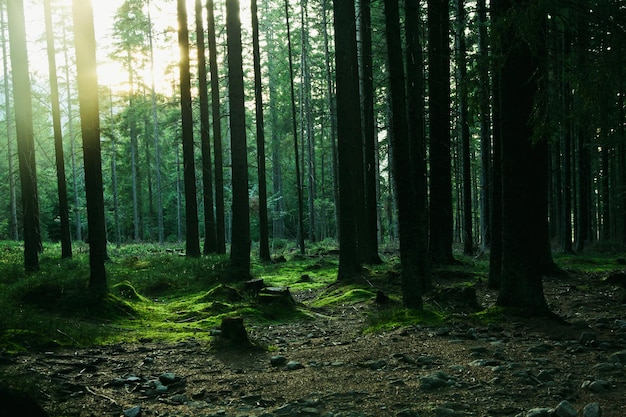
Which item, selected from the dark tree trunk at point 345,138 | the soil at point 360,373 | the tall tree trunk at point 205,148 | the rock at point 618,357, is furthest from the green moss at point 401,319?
the tall tree trunk at point 205,148

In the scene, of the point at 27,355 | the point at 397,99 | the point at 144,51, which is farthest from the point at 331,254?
the point at 144,51

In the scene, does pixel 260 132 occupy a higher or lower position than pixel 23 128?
higher

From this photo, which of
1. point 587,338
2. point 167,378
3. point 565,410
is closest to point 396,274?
point 587,338

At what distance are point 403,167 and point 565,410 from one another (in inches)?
199

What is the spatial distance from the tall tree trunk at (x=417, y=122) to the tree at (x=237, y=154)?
5.61 meters

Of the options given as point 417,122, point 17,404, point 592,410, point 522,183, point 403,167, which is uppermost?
point 417,122

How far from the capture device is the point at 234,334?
7152mm

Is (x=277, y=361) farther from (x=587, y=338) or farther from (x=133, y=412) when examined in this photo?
(x=587, y=338)

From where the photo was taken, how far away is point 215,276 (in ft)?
47.5

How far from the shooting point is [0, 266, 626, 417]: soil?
4.41 meters

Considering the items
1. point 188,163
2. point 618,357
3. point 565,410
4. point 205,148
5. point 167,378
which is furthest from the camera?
point 205,148

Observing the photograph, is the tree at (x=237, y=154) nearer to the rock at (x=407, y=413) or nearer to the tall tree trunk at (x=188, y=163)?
the tall tree trunk at (x=188, y=163)

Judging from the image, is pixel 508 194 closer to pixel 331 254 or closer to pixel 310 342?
pixel 310 342

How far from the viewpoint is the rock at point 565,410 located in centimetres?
380
